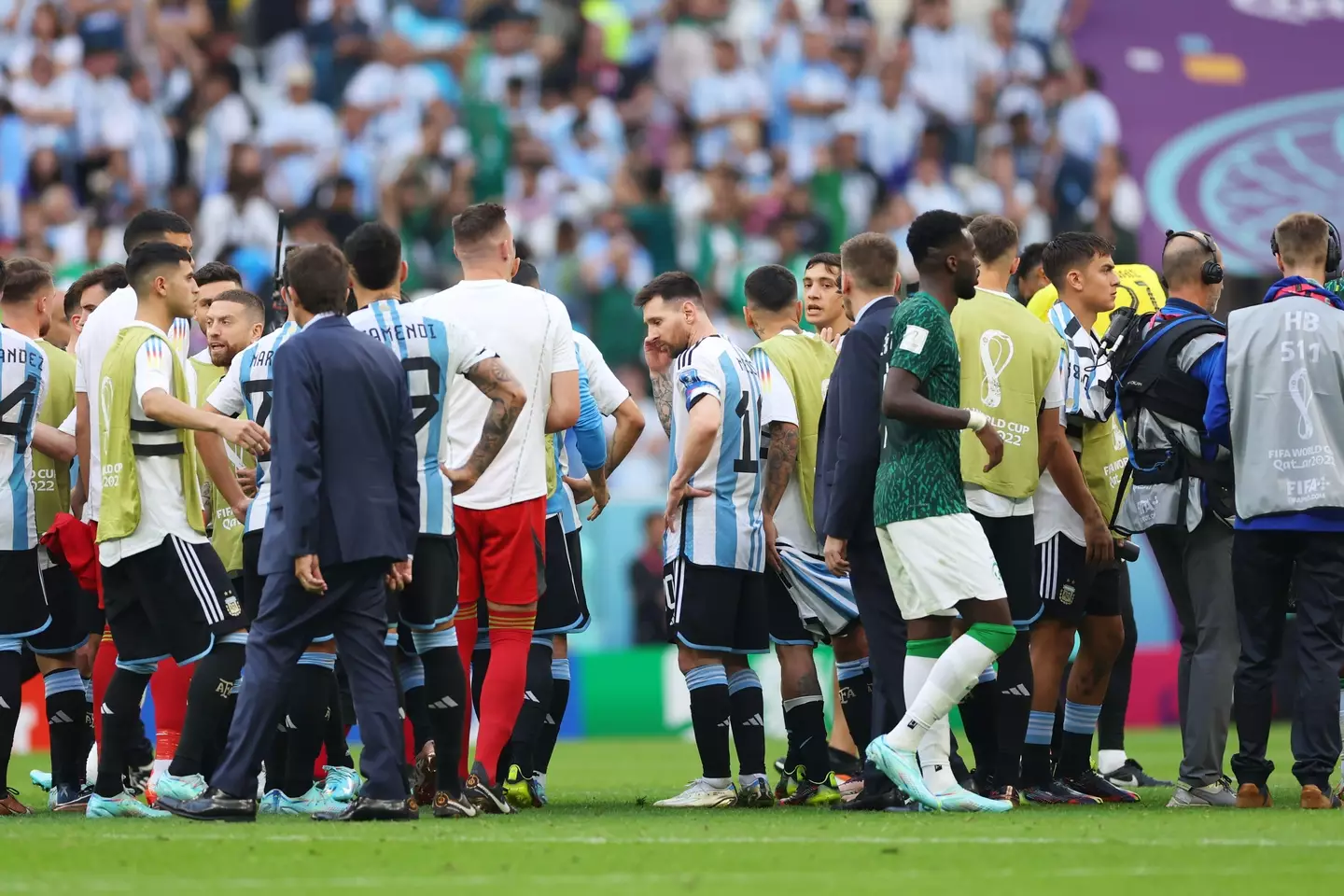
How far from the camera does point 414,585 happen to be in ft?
27.6

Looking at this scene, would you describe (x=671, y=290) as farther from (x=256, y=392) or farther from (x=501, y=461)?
(x=256, y=392)

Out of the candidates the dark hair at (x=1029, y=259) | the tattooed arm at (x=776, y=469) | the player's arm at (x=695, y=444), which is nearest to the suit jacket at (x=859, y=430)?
the player's arm at (x=695, y=444)

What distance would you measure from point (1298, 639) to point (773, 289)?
3.21m

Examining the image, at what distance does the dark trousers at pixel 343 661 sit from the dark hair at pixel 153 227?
2.72 m

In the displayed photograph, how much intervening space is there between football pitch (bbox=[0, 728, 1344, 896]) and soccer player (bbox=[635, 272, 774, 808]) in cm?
49

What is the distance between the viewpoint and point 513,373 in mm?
8859

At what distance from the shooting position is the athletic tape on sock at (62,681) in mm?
9473

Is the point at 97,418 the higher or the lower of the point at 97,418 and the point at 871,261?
the lower

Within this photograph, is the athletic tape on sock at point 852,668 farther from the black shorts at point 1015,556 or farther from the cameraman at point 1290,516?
the cameraman at point 1290,516

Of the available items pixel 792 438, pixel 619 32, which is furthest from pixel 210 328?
pixel 619 32

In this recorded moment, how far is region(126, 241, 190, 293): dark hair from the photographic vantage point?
895 centimetres

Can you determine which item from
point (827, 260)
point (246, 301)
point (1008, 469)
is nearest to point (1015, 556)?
point (1008, 469)

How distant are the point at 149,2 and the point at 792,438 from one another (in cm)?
1500

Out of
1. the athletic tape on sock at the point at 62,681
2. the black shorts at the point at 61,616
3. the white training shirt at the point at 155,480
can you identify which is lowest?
the athletic tape on sock at the point at 62,681
